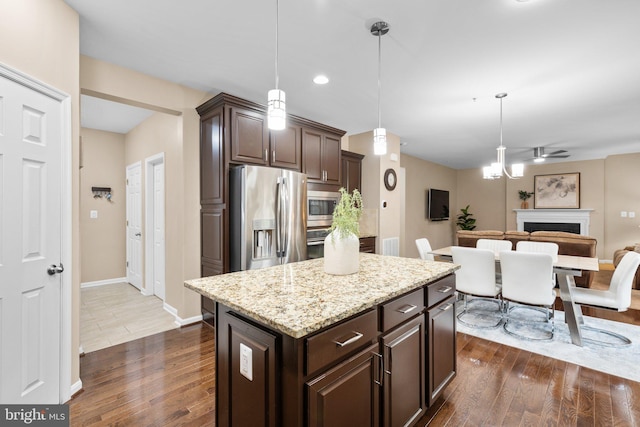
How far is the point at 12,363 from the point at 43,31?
1995mm

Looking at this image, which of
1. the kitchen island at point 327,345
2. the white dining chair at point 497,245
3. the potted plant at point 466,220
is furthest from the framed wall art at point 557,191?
the kitchen island at point 327,345

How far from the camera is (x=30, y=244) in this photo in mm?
1776

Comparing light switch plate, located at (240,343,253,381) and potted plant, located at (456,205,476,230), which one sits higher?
potted plant, located at (456,205,476,230)

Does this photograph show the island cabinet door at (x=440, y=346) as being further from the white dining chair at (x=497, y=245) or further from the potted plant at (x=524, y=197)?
the potted plant at (x=524, y=197)

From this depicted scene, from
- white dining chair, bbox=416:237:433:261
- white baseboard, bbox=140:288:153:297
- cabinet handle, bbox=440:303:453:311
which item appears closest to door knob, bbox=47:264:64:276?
cabinet handle, bbox=440:303:453:311

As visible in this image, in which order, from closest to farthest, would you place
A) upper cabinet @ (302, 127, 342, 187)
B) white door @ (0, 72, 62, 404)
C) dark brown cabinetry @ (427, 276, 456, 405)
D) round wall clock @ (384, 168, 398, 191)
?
white door @ (0, 72, 62, 404), dark brown cabinetry @ (427, 276, 456, 405), upper cabinet @ (302, 127, 342, 187), round wall clock @ (384, 168, 398, 191)

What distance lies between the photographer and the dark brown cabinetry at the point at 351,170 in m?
4.88

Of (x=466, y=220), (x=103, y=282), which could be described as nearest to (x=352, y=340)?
(x=103, y=282)

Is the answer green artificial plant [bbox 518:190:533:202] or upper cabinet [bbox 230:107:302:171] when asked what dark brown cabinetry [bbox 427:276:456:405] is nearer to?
upper cabinet [bbox 230:107:302:171]

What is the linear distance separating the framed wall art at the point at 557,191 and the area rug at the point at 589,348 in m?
5.79

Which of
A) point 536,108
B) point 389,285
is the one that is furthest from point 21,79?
point 536,108

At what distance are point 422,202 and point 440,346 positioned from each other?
20.3 feet

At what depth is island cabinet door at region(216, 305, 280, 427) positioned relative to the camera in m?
1.13

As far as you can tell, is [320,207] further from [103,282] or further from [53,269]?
[103,282]
